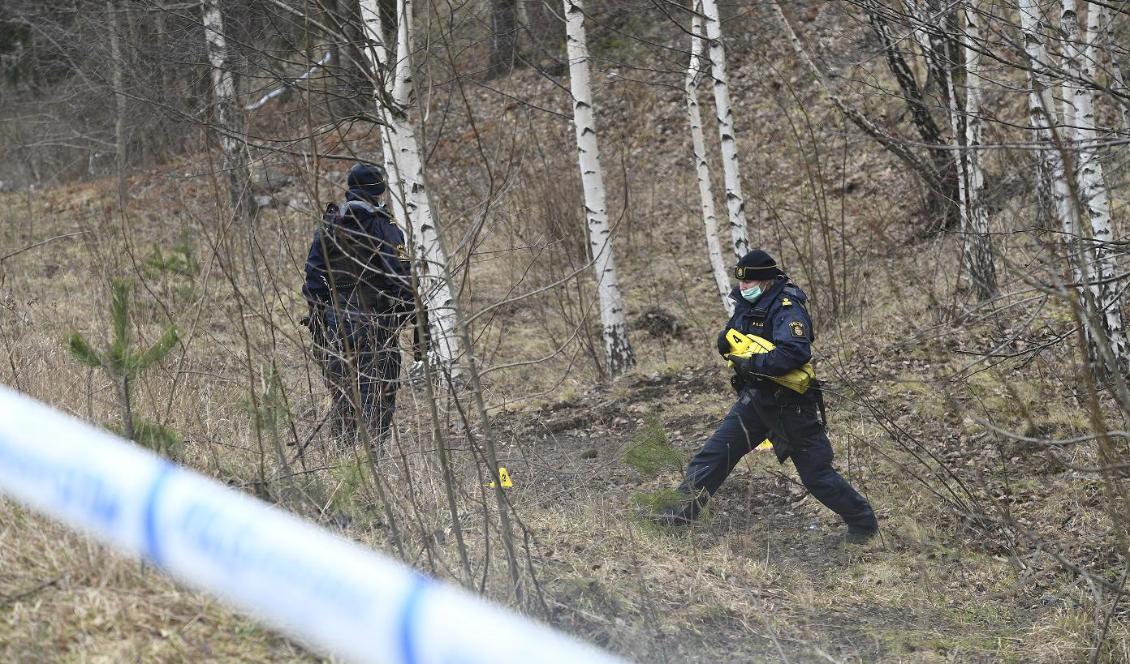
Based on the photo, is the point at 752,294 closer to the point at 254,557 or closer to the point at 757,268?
the point at 757,268

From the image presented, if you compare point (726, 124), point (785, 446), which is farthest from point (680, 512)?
point (726, 124)

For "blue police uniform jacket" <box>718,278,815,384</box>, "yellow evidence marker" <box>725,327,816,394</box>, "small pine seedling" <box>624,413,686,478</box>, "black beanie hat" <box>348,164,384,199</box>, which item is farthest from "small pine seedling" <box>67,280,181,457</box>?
"yellow evidence marker" <box>725,327,816,394</box>

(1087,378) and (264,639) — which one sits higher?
(1087,378)

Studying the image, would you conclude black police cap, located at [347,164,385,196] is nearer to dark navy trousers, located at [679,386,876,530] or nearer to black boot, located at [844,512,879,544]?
dark navy trousers, located at [679,386,876,530]

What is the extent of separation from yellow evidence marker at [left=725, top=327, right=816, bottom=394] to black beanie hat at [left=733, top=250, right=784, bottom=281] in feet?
1.03

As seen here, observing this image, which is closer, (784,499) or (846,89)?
(784,499)

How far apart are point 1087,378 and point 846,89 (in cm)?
1323

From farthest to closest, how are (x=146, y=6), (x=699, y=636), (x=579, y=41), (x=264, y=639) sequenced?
(x=579, y=41) → (x=146, y=6) → (x=699, y=636) → (x=264, y=639)

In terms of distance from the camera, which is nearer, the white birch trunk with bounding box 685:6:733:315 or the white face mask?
the white face mask

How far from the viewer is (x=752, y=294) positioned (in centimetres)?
595

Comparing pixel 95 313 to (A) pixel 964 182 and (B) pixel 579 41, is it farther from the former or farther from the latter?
(A) pixel 964 182

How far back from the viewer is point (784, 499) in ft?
23.0

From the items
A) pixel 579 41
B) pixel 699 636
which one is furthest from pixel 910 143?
pixel 579 41

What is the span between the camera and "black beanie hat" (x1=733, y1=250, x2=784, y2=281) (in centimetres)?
587
